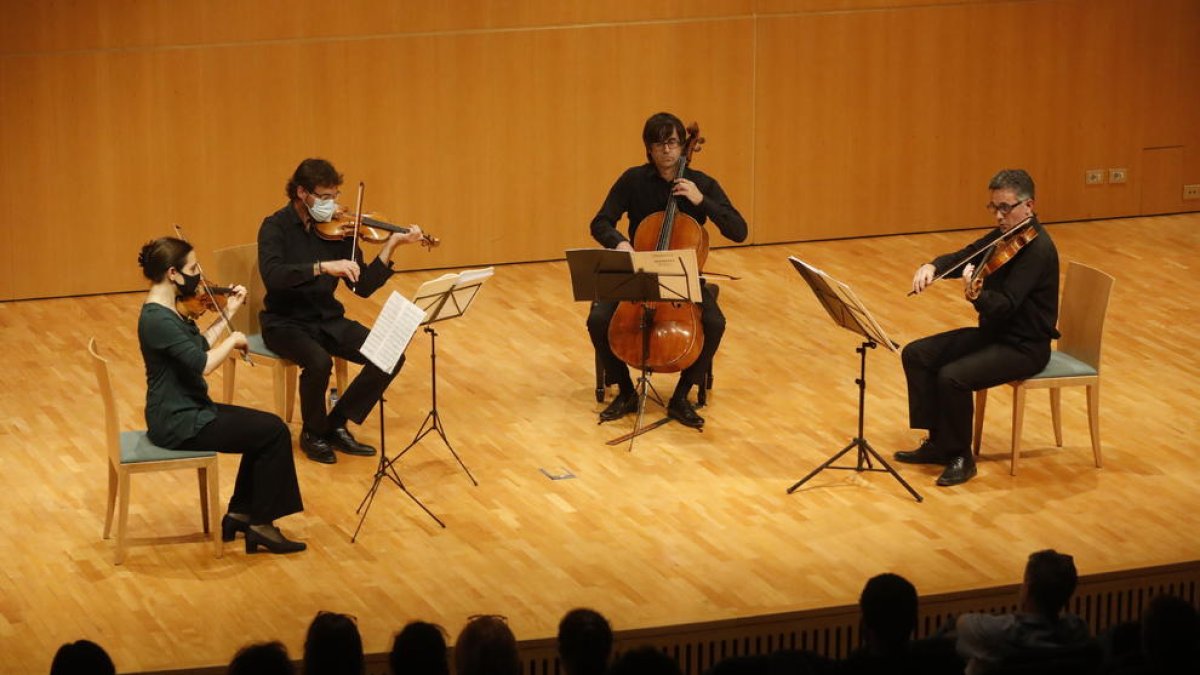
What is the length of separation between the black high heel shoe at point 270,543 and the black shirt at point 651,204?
203cm

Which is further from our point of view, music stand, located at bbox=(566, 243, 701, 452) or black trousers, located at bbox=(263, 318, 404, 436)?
black trousers, located at bbox=(263, 318, 404, 436)

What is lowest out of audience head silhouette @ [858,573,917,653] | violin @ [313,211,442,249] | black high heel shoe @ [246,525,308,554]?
black high heel shoe @ [246,525,308,554]

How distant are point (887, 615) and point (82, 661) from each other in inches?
68.7

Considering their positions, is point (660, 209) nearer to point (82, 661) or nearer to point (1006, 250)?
point (1006, 250)

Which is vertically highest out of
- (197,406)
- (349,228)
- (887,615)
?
(349,228)

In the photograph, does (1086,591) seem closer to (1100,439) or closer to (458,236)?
(1100,439)

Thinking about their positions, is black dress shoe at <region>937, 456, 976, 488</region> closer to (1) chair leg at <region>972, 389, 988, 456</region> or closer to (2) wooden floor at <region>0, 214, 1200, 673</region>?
(2) wooden floor at <region>0, 214, 1200, 673</region>

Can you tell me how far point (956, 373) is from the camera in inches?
265

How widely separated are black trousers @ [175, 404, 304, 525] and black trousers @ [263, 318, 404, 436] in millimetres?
822

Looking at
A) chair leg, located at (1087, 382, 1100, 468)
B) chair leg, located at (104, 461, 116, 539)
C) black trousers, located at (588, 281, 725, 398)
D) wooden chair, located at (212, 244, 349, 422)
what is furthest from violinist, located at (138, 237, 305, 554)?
chair leg, located at (1087, 382, 1100, 468)

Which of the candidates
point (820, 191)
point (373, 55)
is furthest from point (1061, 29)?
point (373, 55)

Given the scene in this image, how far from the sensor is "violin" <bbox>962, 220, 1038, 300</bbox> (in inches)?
261

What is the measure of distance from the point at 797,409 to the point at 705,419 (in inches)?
16.0

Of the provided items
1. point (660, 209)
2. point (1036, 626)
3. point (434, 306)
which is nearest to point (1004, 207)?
point (660, 209)
